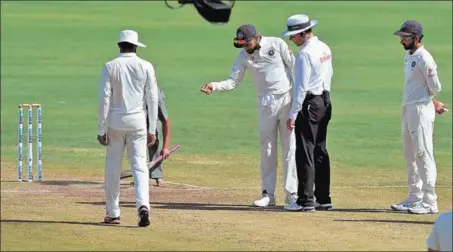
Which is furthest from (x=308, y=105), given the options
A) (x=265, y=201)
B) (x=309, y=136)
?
(x=265, y=201)

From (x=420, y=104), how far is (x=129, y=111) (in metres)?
3.08

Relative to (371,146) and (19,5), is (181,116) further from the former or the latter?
(19,5)

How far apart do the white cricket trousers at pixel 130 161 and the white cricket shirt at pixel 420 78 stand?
2.87m

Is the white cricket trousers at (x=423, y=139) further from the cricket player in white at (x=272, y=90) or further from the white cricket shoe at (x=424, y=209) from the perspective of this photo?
the cricket player in white at (x=272, y=90)

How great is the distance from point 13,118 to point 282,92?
36.4 feet

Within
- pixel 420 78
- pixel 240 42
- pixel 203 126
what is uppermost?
pixel 240 42

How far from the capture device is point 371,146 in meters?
21.7

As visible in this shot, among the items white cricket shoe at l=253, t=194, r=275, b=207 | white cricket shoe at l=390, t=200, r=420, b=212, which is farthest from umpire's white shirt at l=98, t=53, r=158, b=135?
white cricket shoe at l=390, t=200, r=420, b=212

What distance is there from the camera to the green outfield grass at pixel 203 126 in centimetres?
1284

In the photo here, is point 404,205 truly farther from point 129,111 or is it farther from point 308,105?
point 129,111

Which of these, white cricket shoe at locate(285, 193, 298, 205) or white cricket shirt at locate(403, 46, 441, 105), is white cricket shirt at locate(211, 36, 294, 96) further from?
white cricket shirt at locate(403, 46, 441, 105)

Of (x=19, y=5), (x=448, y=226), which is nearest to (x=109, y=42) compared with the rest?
(x=19, y=5)

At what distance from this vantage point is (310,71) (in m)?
14.2

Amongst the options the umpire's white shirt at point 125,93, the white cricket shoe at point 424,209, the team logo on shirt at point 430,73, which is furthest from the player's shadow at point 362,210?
the umpire's white shirt at point 125,93
